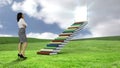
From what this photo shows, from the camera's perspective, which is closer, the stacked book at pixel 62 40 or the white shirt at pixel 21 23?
the white shirt at pixel 21 23

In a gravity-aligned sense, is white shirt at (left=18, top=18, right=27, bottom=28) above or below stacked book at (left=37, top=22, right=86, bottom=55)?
above

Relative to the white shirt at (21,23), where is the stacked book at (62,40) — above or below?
below

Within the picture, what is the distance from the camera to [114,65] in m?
18.2

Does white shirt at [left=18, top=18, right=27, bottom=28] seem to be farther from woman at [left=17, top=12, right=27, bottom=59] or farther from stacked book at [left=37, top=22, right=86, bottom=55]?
stacked book at [left=37, top=22, right=86, bottom=55]

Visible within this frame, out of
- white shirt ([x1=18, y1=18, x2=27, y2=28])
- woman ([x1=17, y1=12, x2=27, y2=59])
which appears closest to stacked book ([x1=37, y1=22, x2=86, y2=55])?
woman ([x1=17, y1=12, x2=27, y2=59])

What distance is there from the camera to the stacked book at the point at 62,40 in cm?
2480

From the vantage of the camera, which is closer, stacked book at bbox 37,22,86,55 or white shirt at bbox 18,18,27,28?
white shirt at bbox 18,18,27,28

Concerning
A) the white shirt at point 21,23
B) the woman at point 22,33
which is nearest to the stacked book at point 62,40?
the woman at point 22,33

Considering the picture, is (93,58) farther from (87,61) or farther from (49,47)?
(49,47)

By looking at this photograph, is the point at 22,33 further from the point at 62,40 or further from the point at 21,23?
the point at 62,40

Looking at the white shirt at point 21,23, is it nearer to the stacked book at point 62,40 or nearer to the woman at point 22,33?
the woman at point 22,33

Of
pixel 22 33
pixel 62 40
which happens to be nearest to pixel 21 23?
pixel 22 33

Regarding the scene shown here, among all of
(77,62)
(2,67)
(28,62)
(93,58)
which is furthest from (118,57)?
(2,67)

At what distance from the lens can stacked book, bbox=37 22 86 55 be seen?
24.8 metres
